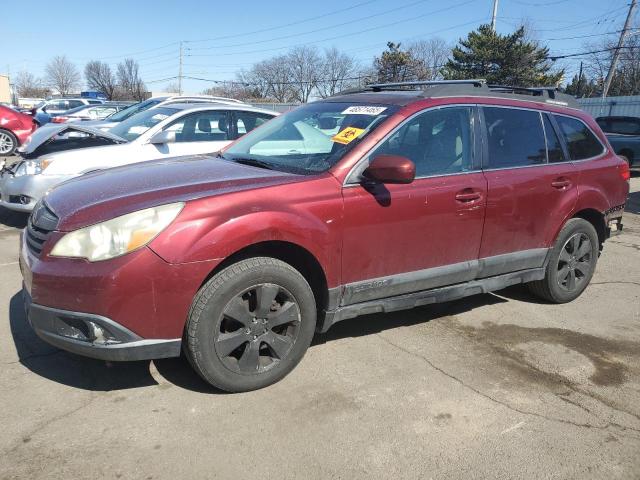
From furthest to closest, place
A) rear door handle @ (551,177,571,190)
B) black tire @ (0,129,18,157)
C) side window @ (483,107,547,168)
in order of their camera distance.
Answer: black tire @ (0,129,18,157) → rear door handle @ (551,177,571,190) → side window @ (483,107,547,168)

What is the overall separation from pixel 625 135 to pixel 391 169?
15.0 metres

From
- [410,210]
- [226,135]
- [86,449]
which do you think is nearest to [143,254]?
[86,449]

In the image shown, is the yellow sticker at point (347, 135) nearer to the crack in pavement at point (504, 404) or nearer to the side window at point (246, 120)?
the crack in pavement at point (504, 404)

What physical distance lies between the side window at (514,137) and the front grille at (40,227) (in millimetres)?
2987

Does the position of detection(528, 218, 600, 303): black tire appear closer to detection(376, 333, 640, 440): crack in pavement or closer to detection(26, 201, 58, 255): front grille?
detection(376, 333, 640, 440): crack in pavement

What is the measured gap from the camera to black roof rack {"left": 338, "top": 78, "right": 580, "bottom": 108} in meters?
3.93

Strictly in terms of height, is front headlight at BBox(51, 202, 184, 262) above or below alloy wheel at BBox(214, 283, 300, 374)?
above

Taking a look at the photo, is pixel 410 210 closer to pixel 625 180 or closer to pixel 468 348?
pixel 468 348

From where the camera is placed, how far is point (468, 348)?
3.89 metres

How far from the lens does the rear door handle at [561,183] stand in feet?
14.3

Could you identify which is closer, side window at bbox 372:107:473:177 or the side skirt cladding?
the side skirt cladding

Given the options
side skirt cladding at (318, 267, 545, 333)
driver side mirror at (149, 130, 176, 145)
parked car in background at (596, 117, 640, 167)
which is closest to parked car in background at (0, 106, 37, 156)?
driver side mirror at (149, 130, 176, 145)

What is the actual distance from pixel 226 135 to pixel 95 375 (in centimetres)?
504

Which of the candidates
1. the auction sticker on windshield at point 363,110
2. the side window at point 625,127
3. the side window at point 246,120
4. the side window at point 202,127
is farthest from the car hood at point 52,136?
the side window at point 625,127
